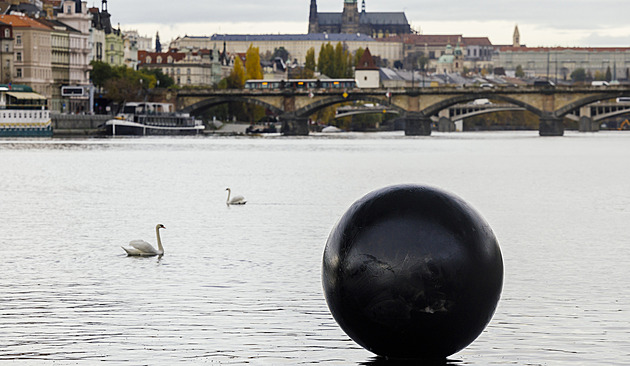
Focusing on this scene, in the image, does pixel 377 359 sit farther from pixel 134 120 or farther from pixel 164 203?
pixel 134 120

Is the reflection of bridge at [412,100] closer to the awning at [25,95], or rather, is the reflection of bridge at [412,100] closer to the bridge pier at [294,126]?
the bridge pier at [294,126]

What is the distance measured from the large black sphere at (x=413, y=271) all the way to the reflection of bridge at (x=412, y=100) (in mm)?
127064

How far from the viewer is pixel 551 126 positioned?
5832 inches

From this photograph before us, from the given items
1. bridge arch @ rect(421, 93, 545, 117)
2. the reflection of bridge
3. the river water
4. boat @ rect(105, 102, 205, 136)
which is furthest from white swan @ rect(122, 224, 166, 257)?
the reflection of bridge

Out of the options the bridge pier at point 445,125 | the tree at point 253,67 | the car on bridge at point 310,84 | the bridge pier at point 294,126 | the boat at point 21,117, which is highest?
the tree at point 253,67

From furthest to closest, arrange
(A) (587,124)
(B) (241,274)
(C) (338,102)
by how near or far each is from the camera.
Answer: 1. (A) (587,124)
2. (C) (338,102)
3. (B) (241,274)

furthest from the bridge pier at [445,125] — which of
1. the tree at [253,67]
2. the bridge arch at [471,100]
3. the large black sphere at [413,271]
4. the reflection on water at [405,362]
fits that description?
the large black sphere at [413,271]

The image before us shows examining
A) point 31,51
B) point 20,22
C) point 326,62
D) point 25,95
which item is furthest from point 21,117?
point 326,62

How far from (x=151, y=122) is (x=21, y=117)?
2239cm

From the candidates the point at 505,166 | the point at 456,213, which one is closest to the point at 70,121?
the point at 505,166

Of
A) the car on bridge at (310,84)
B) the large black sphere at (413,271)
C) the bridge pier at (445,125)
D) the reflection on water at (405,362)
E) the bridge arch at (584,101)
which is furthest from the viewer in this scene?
the bridge pier at (445,125)

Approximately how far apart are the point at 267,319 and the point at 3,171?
4412 cm

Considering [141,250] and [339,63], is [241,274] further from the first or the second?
[339,63]

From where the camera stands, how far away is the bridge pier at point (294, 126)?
499 feet
